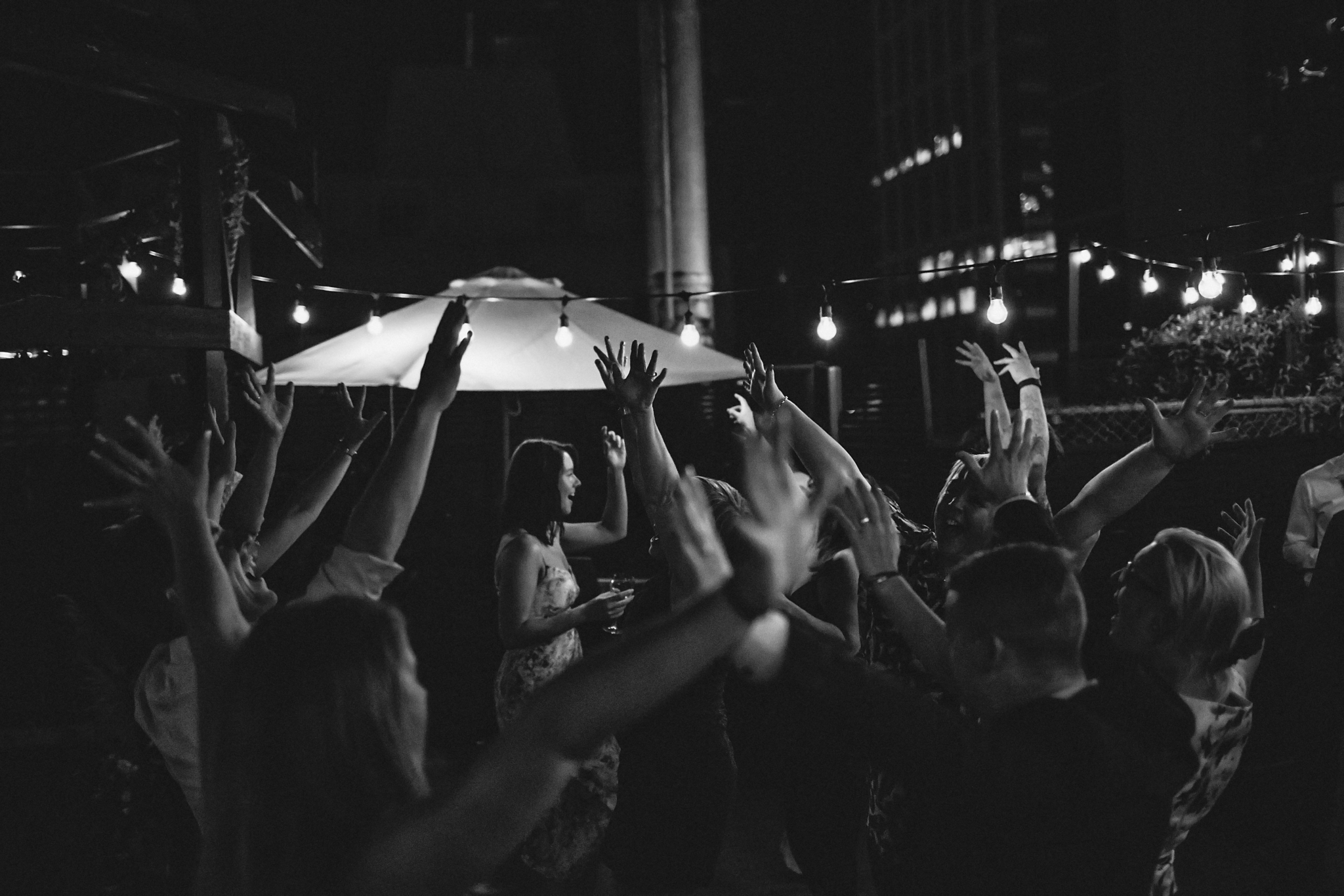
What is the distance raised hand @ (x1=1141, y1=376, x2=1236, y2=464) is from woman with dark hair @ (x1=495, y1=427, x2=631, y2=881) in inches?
74.8

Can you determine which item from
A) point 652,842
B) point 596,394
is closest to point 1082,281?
point 596,394

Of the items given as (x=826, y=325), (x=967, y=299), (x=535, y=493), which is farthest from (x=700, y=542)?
(x=967, y=299)

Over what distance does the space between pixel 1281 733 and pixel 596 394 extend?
17.6 ft

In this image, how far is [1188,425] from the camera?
2947mm

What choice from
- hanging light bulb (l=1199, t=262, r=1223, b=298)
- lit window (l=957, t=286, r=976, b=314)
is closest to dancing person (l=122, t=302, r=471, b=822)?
hanging light bulb (l=1199, t=262, r=1223, b=298)

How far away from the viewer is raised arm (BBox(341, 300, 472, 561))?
77.8 inches

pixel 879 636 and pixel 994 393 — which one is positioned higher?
pixel 994 393

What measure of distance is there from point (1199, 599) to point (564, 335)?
4.34m

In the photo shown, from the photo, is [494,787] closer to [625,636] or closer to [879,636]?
[625,636]

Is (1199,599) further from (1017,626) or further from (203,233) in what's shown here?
(203,233)

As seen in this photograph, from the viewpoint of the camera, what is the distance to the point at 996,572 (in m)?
1.79

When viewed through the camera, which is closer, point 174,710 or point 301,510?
point 174,710

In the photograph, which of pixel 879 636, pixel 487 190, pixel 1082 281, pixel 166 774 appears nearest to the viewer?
pixel 166 774

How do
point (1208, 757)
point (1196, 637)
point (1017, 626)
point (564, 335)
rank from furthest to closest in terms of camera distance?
point (564, 335) → point (1208, 757) → point (1196, 637) → point (1017, 626)
